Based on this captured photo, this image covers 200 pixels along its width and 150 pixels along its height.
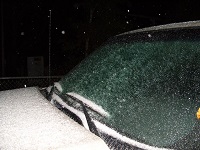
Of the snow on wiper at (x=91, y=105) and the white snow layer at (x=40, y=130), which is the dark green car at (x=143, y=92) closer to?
the snow on wiper at (x=91, y=105)

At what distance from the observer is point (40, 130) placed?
162 centimetres

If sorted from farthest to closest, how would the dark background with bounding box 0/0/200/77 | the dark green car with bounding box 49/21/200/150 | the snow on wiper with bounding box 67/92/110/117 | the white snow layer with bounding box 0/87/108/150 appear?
the dark background with bounding box 0/0/200/77, the snow on wiper with bounding box 67/92/110/117, the dark green car with bounding box 49/21/200/150, the white snow layer with bounding box 0/87/108/150

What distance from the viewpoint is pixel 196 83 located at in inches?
73.8

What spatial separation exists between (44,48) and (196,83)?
15631 mm

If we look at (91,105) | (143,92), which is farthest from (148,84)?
(91,105)

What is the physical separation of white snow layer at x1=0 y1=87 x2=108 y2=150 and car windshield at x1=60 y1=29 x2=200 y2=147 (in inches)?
10.8

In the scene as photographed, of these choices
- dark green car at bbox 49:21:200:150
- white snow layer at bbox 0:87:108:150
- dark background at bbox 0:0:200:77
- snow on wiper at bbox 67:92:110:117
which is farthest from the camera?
dark background at bbox 0:0:200:77

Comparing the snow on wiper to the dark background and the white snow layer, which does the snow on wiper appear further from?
the dark background

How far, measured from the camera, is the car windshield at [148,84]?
1790mm

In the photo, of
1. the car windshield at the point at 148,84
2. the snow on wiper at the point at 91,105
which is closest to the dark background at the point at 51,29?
the car windshield at the point at 148,84

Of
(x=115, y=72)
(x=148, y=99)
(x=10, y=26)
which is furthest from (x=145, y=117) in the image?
(x=10, y=26)

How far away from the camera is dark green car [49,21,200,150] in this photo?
1722 mm

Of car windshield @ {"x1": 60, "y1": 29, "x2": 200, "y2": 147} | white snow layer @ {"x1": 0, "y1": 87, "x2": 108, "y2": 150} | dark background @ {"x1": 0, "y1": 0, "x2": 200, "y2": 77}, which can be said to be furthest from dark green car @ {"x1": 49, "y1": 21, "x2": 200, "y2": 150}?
dark background @ {"x1": 0, "y1": 0, "x2": 200, "y2": 77}

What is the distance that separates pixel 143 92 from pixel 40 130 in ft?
2.44
